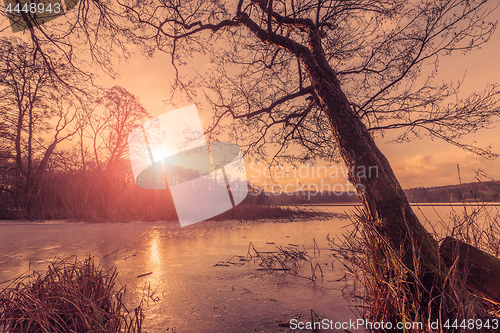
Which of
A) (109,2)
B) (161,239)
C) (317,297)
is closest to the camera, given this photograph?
(317,297)

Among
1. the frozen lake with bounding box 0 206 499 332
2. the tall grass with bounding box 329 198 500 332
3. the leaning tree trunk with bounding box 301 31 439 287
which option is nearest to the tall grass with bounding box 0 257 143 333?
the frozen lake with bounding box 0 206 499 332

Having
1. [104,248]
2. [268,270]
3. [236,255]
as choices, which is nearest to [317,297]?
[268,270]

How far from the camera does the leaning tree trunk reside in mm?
2084

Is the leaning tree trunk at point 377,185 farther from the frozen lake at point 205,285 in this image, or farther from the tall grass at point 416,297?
Answer: the frozen lake at point 205,285

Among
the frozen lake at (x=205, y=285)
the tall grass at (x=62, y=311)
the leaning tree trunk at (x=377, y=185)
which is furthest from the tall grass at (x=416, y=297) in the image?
the tall grass at (x=62, y=311)

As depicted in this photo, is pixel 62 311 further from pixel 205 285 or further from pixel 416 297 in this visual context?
pixel 416 297

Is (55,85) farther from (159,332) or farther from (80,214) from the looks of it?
(80,214)

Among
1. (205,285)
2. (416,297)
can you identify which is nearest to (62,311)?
(205,285)

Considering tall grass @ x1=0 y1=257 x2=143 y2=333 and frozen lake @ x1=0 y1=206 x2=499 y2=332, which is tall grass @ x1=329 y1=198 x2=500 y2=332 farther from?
tall grass @ x1=0 y1=257 x2=143 y2=333

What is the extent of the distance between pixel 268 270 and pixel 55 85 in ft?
15.5

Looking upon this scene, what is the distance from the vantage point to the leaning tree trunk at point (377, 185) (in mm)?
2084

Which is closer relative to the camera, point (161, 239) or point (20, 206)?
point (161, 239)

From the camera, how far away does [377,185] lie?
7.61ft

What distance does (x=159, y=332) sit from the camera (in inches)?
67.1
